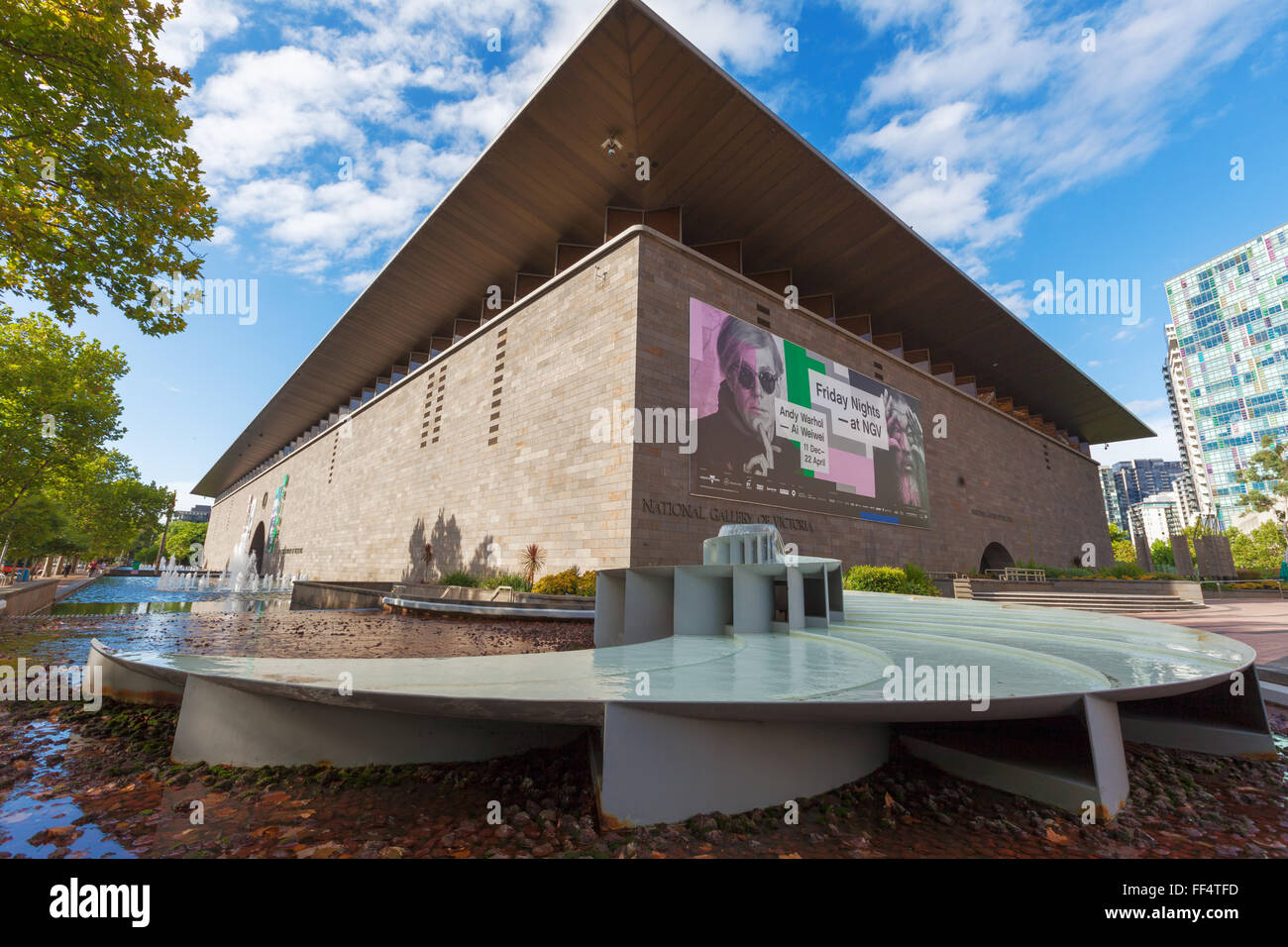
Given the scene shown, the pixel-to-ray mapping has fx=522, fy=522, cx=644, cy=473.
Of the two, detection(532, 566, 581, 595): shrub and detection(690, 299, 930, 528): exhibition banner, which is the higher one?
detection(690, 299, 930, 528): exhibition banner

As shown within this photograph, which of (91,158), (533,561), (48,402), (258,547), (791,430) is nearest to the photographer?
(91,158)

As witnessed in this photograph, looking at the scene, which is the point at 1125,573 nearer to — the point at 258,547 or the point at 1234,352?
the point at 258,547

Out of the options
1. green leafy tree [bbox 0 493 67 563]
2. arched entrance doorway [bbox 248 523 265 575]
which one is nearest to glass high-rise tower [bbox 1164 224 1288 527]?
arched entrance doorway [bbox 248 523 265 575]

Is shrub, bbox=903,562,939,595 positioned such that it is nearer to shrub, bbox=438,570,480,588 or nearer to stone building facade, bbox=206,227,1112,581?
stone building facade, bbox=206,227,1112,581

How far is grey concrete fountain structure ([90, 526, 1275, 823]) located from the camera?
216 cm

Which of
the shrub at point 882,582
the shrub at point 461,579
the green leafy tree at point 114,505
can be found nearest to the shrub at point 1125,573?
the shrub at point 882,582

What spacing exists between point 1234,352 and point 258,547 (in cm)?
12420

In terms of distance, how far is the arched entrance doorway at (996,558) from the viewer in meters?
27.0

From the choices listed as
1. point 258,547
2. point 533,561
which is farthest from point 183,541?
point 533,561

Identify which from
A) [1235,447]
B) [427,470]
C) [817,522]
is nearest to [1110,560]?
[817,522]

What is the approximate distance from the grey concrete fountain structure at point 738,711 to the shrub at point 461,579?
1237 cm

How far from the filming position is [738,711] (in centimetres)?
216

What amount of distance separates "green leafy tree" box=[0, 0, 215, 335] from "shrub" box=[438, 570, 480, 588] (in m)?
10.1
